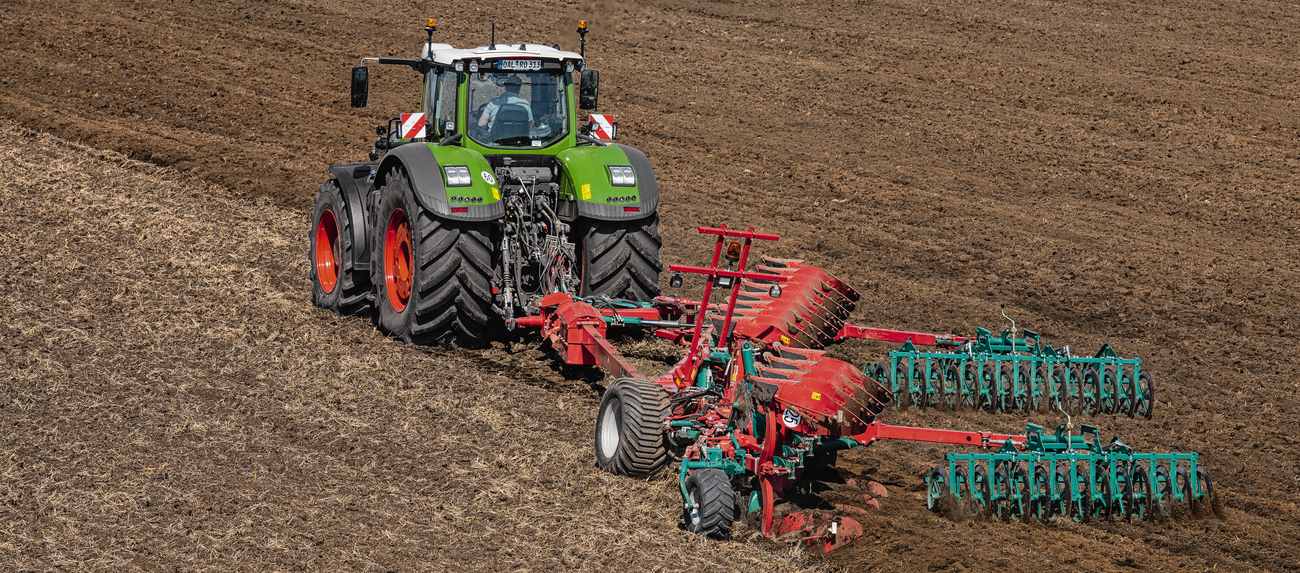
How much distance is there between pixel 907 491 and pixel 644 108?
1061 centimetres

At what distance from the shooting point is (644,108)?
16844 mm

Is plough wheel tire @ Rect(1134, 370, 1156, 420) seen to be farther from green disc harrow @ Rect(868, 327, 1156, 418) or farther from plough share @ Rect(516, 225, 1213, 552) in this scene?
plough share @ Rect(516, 225, 1213, 552)

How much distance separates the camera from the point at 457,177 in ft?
28.1

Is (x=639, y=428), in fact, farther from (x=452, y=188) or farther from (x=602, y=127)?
(x=602, y=127)

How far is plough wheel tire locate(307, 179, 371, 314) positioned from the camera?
375 inches

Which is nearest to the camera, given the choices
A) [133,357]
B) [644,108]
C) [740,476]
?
[740,476]

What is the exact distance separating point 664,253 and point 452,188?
3940mm

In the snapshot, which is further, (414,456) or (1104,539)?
(414,456)

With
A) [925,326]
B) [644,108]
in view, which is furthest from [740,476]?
[644,108]

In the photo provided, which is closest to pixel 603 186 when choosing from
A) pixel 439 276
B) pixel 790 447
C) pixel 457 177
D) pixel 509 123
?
pixel 509 123

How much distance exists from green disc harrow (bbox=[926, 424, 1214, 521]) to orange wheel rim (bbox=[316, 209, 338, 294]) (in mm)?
5392

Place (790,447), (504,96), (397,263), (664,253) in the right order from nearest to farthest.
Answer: (790,447)
(504,96)
(397,263)
(664,253)

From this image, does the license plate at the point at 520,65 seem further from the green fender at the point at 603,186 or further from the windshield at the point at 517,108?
the green fender at the point at 603,186

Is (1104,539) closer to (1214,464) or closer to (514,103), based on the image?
(1214,464)
